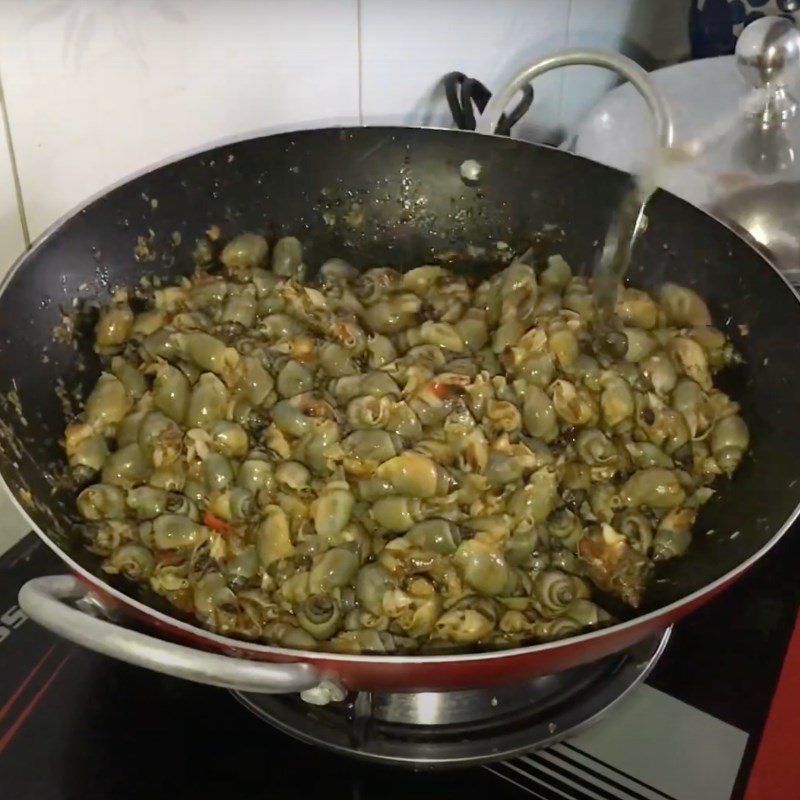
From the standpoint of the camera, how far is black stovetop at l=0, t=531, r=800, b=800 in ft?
2.01

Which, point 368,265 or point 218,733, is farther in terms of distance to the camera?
point 368,265

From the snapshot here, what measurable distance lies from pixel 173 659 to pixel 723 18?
Result: 1.11 meters

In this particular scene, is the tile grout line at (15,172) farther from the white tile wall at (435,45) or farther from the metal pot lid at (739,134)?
the metal pot lid at (739,134)

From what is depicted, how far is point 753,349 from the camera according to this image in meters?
0.78

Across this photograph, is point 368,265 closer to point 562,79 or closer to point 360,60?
point 360,60

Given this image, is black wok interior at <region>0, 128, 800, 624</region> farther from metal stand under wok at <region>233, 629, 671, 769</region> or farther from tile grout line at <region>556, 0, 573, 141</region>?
tile grout line at <region>556, 0, 573, 141</region>

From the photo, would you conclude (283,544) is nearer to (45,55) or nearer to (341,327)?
(341,327)

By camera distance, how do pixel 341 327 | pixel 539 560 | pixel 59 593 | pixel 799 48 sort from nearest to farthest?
pixel 59 593, pixel 539 560, pixel 341 327, pixel 799 48

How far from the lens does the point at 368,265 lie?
3.12 feet

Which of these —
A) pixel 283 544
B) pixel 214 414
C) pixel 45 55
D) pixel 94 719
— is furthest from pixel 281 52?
pixel 94 719

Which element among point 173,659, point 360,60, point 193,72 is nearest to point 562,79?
point 360,60

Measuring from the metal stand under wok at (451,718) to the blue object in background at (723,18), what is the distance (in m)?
0.88

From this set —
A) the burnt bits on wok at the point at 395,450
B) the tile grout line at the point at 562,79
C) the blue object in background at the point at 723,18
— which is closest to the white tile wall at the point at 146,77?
the burnt bits on wok at the point at 395,450

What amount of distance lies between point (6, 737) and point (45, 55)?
1.66 ft
